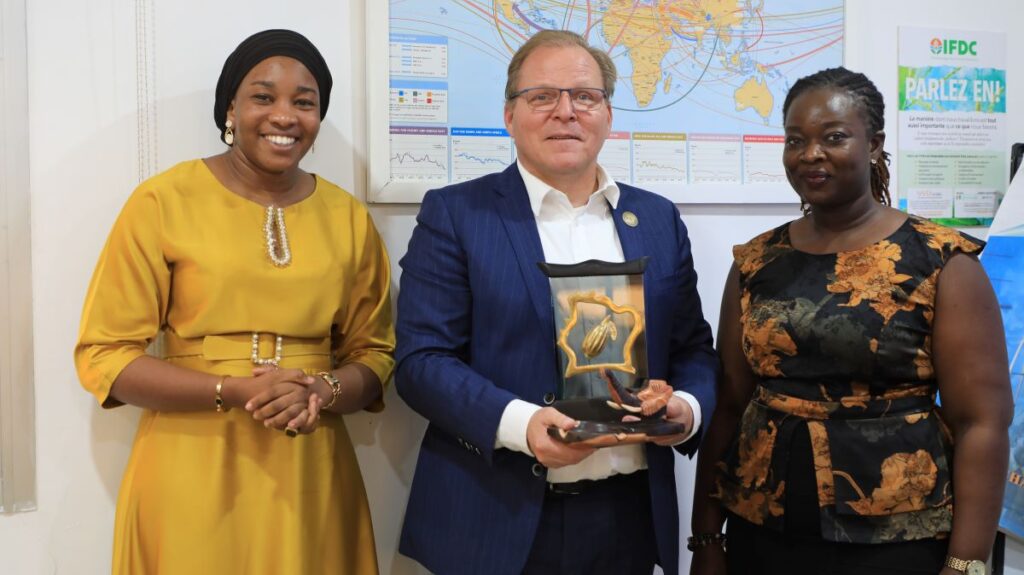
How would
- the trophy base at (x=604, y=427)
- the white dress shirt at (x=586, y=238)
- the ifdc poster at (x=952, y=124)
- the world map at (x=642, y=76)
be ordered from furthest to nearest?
the ifdc poster at (x=952, y=124) < the world map at (x=642, y=76) < the white dress shirt at (x=586, y=238) < the trophy base at (x=604, y=427)

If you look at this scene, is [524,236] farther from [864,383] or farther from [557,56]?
[864,383]

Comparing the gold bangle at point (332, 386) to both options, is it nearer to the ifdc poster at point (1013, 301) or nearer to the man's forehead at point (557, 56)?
the man's forehead at point (557, 56)

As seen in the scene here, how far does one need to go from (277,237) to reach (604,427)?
77 cm

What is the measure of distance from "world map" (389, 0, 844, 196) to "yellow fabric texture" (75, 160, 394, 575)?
20.9 inches

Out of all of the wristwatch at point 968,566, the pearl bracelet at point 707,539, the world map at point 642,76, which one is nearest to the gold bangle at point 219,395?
the world map at point 642,76

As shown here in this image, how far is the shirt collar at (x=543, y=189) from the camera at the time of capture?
1.62 metres

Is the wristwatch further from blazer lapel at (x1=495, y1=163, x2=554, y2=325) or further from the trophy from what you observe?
blazer lapel at (x1=495, y1=163, x2=554, y2=325)

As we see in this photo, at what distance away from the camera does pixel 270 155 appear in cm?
161

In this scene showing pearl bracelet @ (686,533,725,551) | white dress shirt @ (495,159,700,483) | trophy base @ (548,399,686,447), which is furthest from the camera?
pearl bracelet @ (686,533,725,551)

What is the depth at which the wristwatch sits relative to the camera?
145 cm

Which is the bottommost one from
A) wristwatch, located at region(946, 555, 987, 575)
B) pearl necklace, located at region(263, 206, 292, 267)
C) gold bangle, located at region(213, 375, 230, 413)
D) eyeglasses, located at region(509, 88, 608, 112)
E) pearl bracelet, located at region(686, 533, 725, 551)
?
pearl bracelet, located at region(686, 533, 725, 551)

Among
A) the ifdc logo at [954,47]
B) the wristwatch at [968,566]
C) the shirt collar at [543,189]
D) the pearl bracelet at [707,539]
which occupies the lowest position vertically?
the pearl bracelet at [707,539]

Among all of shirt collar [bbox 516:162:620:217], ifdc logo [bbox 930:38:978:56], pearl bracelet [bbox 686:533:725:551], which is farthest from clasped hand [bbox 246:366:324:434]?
ifdc logo [bbox 930:38:978:56]

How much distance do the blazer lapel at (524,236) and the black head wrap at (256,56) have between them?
47 centimetres
